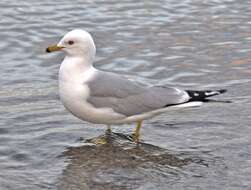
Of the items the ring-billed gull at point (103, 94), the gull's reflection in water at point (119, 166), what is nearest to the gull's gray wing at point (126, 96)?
the ring-billed gull at point (103, 94)

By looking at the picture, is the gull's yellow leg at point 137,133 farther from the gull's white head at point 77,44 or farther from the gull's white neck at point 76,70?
the gull's white head at point 77,44

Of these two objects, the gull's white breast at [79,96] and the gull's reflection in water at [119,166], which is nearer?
the gull's reflection in water at [119,166]

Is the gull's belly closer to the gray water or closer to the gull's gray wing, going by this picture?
the gull's gray wing

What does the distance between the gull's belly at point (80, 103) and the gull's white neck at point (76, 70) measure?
2.7 inches

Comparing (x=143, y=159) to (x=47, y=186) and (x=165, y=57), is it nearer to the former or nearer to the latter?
(x=47, y=186)

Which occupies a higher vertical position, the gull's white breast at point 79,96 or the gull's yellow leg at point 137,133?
the gull's white breast at point 79,96

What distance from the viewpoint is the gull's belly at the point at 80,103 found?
24.2 feet

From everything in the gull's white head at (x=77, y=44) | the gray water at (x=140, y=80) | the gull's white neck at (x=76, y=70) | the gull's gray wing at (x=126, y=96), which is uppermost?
the gull's white head at (x=77, y=44)

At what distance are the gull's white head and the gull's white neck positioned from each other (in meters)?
0.05

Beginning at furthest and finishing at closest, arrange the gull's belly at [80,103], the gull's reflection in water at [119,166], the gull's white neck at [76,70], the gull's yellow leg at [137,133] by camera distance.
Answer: the gull's yellow leg at [137,133]
the gull's white neck at [76,70]
the gull's belly at [80,103]
the gull's reflection in water at [119,166]

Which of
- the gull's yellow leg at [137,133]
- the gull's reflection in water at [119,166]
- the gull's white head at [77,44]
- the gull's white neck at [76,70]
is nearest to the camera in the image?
the gull's reflection in water at [119,166]

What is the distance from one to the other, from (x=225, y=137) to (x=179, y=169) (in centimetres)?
97

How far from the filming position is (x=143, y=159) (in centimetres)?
739

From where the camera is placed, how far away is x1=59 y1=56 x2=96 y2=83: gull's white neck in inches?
295
